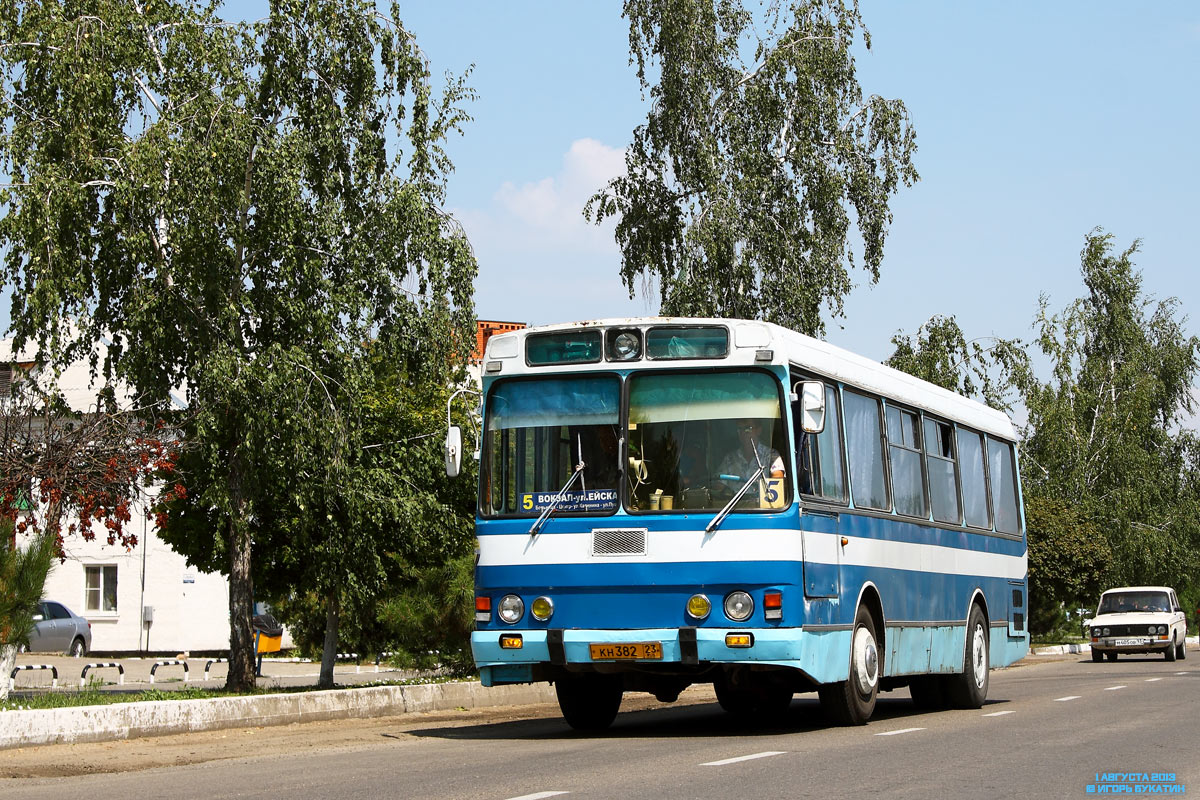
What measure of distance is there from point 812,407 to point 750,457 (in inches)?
26.3

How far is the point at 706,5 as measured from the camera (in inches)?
1379

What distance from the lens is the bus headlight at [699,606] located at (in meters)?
12.9

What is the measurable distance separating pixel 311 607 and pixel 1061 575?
24378mm

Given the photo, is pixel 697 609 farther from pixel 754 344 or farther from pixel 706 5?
pixel 706 5

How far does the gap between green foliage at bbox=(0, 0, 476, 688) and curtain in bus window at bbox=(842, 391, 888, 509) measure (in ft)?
21.5

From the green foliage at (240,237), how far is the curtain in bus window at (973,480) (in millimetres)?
6483

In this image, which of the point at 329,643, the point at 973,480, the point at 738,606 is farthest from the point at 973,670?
the point at 329,643

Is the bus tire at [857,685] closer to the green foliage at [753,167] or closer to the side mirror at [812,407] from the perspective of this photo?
the side mirror at [812,407]

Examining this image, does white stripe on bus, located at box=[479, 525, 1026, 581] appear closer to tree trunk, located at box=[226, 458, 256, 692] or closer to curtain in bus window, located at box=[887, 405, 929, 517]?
curtain in bus window, located at box=[887, 405, 929, 517]

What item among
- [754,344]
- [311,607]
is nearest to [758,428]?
[754,344]

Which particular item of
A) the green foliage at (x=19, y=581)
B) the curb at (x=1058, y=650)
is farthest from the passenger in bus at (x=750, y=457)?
the curb at (x=1058, y=650)

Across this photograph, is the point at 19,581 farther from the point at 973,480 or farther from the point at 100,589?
the point at 100,589

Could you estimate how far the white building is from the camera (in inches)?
1732

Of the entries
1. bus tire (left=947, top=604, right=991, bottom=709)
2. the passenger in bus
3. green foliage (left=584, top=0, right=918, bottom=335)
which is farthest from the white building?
the passenger in bus
